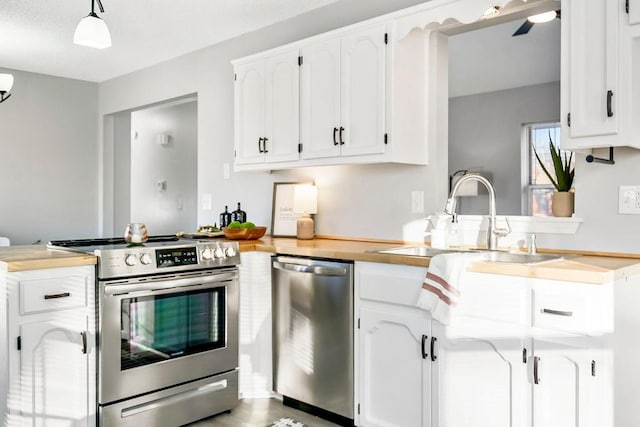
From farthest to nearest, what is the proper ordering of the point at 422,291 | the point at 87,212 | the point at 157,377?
the point at 87,212, the point at 157,377, the point at 422,291

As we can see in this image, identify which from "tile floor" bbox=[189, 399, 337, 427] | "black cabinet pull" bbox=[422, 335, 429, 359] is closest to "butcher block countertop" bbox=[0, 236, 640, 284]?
"black cabinet pull" bbox=[422, 335, 429, 359]

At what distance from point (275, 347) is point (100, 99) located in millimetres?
3839

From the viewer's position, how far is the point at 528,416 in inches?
78.2

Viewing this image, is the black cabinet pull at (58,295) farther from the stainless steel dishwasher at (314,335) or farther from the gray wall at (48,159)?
the gray wall at (48,159)

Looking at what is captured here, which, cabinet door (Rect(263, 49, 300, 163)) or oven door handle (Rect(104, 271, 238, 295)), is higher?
cabinet door (Rect(263, 49, 300, 163))

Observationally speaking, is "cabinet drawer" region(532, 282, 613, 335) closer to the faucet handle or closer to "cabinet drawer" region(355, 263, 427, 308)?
"cabinet drawer" region(355, 263, 427, 308)

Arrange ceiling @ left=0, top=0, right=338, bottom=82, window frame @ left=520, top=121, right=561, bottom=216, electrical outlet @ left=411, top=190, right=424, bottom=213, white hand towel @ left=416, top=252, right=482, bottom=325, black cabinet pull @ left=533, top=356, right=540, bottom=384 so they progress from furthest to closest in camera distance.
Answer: window frame @ left=520, top=121, right=561, bottom=216 → ceiling @ left=0, top=0, right=338, bottom=82 → electrical outlet @ left=411, top=190, right=424, bottom=213 → white hand towel @ left=416, top=252, right=482, bottom=325 → black cabinet pull @ left=533, top=356, right=540, bottom=384

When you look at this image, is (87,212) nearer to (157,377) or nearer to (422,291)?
(157,377)

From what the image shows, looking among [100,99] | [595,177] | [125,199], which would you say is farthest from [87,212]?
[595,177]

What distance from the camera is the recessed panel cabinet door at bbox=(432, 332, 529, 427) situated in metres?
2.00

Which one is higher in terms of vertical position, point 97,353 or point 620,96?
point 620,96

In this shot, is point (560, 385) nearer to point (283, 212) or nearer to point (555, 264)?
point (555, 264)

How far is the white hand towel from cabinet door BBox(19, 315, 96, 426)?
1525mm

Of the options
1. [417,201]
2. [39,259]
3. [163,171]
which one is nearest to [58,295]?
[39,259]
